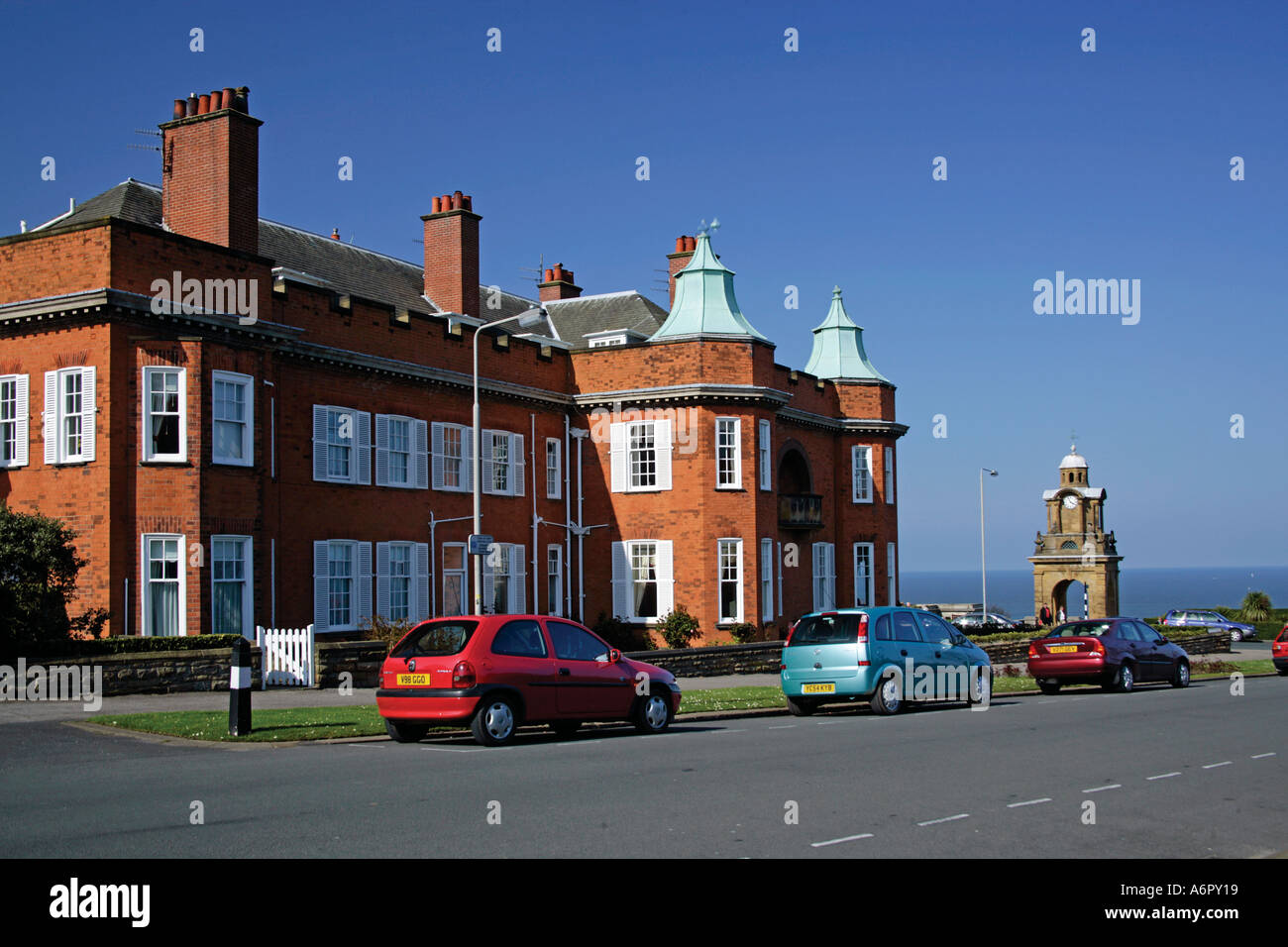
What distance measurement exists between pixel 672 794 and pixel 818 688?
9350mm

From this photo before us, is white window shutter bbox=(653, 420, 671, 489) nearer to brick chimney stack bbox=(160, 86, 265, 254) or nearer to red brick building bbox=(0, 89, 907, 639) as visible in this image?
red brick building bbox=(0, 89, 907, 639)

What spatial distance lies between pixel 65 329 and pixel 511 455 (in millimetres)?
13908

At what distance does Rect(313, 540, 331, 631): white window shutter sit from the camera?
1134 inches

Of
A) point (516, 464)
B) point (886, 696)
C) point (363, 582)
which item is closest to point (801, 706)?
point (886, 696)

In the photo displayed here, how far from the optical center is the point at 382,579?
30.9m

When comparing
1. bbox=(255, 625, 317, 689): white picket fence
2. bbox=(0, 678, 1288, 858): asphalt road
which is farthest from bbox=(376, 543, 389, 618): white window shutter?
bbox=(0, 678, 1288, 858): asphalt road

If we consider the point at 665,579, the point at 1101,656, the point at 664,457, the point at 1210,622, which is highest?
the point at 664,457

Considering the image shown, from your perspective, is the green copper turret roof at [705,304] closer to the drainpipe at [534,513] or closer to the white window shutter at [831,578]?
the drainpipe at [534,513]

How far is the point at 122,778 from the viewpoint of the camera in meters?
11.9

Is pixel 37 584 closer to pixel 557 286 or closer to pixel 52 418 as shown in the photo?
pixel 52 418

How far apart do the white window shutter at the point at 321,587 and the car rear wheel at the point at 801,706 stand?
1273 cm

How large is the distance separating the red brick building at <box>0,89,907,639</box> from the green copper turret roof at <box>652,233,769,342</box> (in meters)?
0.10

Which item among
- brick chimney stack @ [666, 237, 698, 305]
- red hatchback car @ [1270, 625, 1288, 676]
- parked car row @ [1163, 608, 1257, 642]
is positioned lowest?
parked car row @ [1163, 608, 1257, 642]
